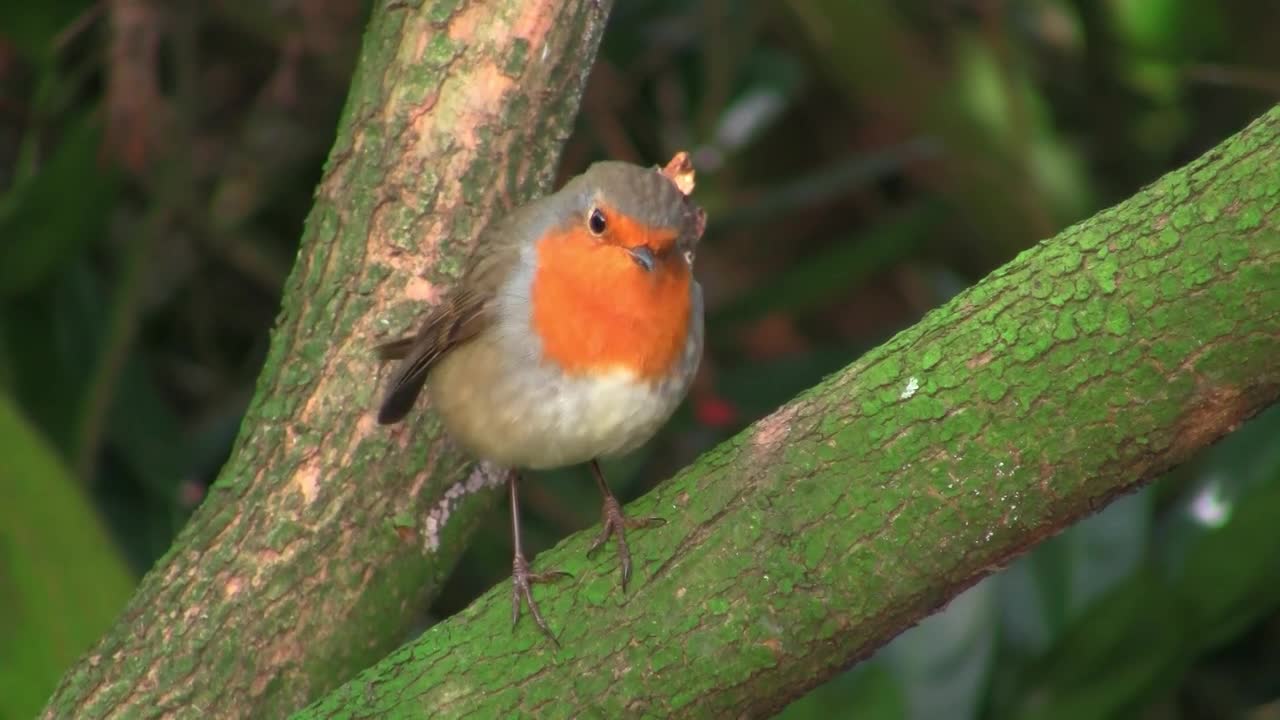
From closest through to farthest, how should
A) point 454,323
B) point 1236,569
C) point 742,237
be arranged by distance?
point 454,323 < point 1236,569 < point 742,237

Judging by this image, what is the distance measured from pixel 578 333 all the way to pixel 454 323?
0.89ft

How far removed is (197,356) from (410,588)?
261 cm

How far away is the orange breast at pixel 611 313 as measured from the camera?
Result: 8.81 feet

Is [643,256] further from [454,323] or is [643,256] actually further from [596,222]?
[454,323]

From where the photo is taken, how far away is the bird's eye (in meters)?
2.74

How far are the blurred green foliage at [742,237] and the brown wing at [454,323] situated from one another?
81cm

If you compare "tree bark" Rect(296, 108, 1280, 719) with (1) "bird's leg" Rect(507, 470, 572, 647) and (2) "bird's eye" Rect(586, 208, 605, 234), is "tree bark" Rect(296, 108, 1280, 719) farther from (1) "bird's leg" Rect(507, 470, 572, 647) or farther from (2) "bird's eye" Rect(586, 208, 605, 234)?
(2) "bird's eye" Rect(586, 208, 605, 234)

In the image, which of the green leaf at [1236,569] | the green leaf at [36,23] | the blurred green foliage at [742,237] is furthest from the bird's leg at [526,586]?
the green leaf at [36,23]

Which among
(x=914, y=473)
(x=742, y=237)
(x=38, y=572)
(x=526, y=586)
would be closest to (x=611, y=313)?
(x=526, y=586)

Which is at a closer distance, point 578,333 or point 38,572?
point 578,333

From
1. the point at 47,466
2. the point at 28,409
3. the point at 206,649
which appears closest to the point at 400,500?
the point at 206,649

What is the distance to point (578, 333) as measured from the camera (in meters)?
2.70

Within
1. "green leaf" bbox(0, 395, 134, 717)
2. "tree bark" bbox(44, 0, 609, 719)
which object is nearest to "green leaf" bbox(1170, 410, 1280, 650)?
"tree bark" bbox(44, 0, 609, 719)

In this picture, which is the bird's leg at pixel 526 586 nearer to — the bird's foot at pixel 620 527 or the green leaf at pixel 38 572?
the bird's foot at pixel 620 527
